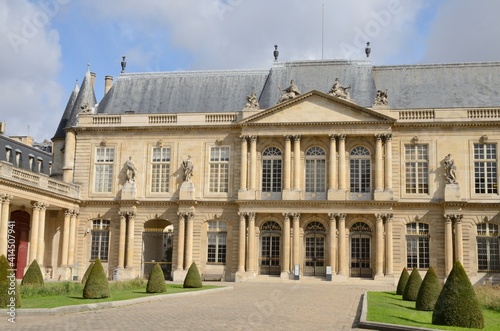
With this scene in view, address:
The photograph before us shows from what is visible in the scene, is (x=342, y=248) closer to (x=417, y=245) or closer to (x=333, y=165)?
(x=417, y=245)

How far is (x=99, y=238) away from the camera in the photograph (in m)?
39.7

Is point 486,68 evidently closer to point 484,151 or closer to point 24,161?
point 484,151

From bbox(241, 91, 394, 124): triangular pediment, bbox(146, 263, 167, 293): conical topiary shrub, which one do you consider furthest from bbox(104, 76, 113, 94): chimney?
bbox(146, 263, 167, 293): conical topiary shrub

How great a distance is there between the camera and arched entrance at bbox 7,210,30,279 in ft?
120

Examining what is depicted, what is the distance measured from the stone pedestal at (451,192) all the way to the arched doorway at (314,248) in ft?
23.3

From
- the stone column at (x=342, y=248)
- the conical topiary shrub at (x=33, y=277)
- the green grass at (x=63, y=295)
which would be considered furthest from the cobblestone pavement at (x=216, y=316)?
the stone column at (x=342, y=248)

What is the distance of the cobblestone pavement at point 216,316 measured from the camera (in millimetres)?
14852

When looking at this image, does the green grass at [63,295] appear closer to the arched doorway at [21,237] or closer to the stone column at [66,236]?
the arched doorway at [21,237]

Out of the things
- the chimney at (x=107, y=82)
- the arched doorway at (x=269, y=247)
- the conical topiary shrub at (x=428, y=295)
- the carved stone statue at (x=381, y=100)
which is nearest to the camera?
the conical topiary shrub at (x=428, y=295)

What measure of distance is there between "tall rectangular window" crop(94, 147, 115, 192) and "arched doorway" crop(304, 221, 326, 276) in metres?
12.6

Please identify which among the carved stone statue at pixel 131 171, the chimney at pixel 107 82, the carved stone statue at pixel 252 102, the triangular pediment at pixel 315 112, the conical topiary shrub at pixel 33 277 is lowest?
the conical topiary shrub at pixel 33 277

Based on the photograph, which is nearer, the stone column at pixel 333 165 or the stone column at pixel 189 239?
the stone column at pixel 333 165

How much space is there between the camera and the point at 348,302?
22531 mm

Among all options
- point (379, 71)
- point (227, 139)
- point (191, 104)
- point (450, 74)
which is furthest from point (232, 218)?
point (450, 74)
